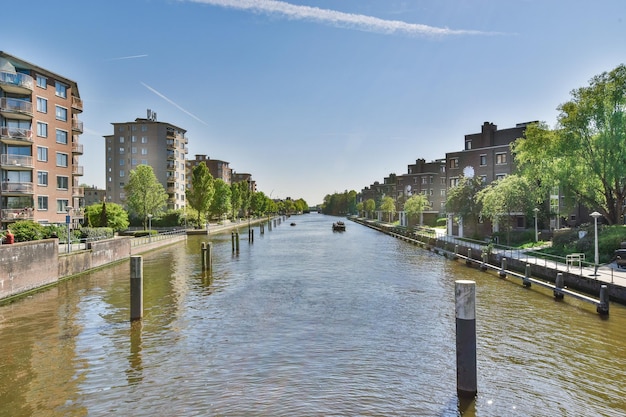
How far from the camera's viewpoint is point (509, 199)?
44250 millimetres

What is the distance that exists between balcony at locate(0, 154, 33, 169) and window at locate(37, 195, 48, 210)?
11.8 ft

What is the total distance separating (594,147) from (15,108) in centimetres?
5559

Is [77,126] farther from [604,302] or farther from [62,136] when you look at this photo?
[604,302]

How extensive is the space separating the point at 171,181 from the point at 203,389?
316 feet

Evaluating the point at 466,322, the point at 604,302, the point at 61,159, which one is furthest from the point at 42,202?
the point at 604,302

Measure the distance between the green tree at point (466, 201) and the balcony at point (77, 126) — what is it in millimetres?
47255

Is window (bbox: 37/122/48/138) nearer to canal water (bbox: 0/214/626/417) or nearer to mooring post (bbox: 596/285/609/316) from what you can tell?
canal water (bbox: 0/214/626/417)

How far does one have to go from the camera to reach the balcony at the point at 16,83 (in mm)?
44412

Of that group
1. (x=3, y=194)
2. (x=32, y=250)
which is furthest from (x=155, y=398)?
(x=3, y=194)

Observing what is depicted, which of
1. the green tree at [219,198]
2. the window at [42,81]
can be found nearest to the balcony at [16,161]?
the window at [42,81]

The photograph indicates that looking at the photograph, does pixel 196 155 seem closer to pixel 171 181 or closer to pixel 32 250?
pixel 171 181

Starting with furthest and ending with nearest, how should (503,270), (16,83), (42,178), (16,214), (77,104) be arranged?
(77,104) → (42,178) → (16,83) → (16,214) → (503,270)

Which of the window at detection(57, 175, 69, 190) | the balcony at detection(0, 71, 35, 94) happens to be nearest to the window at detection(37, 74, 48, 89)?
the balcony at detection(0, 71, 35, 94)

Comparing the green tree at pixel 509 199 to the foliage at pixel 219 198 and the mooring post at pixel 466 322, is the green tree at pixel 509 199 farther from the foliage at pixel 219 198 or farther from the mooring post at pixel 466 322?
the foliage at pixel 219 198
